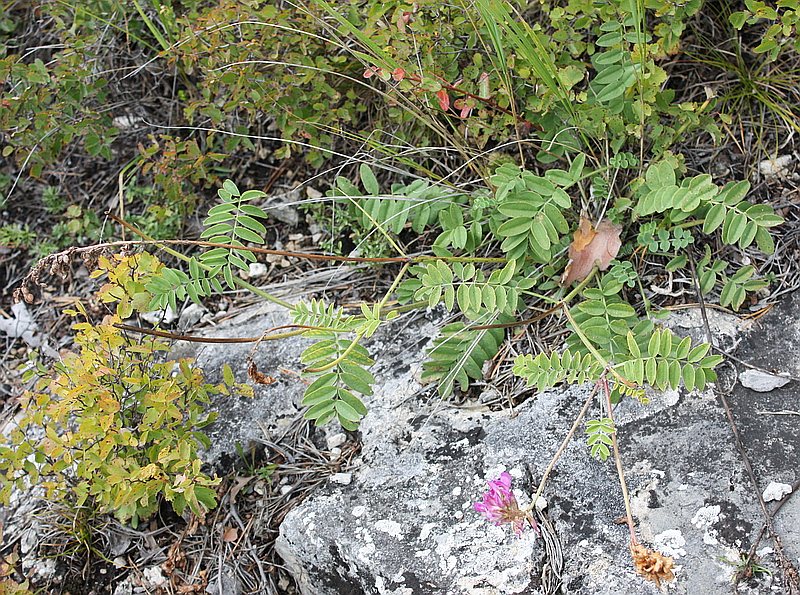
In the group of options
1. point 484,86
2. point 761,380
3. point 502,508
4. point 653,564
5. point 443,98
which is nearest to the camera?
point 653,564

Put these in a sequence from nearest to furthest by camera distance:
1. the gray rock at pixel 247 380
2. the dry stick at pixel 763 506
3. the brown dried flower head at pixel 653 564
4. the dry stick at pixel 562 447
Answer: the brown dried flower head at pixel 653 564 → the dry stick at pixel 763 506 → the dry stick at pixel 562 447 → the gray rock at pixel 247 380

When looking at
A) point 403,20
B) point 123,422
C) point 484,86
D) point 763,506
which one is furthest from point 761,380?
point 123,422

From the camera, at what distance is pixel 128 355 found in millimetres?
2246

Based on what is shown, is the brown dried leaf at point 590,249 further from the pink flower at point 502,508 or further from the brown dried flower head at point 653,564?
the brown dried flower head at point 653,564

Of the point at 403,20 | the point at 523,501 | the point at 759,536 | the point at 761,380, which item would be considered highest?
the point at 403,20

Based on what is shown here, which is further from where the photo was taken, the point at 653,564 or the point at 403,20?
the point at 403,20

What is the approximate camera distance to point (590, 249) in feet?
7.24

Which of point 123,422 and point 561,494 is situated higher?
point 561,494

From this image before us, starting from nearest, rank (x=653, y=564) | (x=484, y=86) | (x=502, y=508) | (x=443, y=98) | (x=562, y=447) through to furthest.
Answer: (x=653, y=564), (x=502, y=508), (x=562, y=447), (x=443, y=98), (x=484, y=86)

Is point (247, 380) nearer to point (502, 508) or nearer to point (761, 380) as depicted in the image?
point (502, 508)

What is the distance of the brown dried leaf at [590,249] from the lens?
2.19 m

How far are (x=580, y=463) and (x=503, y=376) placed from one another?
0.37 metres

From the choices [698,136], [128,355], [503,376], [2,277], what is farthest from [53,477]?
[698,136]

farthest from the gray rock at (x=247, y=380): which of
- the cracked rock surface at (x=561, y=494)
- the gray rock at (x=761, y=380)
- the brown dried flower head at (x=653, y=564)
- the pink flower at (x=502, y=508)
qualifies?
the gray rock at (x=761, y=380)
